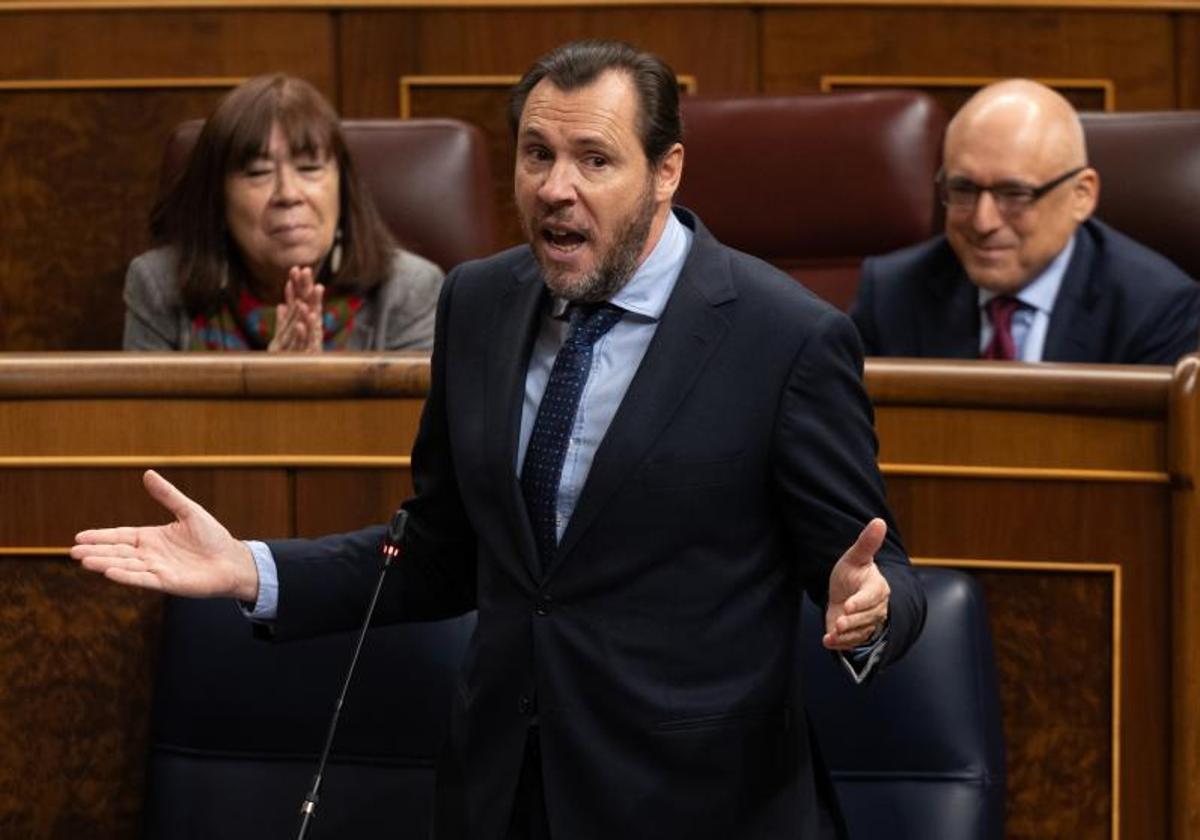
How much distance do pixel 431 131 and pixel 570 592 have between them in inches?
29.7

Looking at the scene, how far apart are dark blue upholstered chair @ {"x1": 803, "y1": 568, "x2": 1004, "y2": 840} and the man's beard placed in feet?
0.69

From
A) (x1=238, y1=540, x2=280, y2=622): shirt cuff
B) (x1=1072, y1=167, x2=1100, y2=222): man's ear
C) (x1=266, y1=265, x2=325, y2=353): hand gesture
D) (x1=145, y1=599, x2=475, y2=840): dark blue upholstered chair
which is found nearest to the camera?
(x1=238, y1=540, x2=280, y2=622): shirt cuff

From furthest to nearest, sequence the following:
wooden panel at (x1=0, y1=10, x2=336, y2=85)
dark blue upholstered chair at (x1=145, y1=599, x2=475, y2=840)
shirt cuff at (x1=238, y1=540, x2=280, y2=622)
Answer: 1. wooden panel at (x1=0, y1=10, x2=336, y2=85)
2. dark blue upholstered chair at (x1=145, y1=599, x2=475, y2=840)
3. shirt cuff at (x1=238, y1=540, x2=280, y2=622)

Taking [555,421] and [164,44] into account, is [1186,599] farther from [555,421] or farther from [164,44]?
[164,44]

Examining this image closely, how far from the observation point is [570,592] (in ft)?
2.56

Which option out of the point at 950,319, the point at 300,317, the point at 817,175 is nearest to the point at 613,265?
the point at 300,317

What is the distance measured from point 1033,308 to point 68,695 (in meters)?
0.66

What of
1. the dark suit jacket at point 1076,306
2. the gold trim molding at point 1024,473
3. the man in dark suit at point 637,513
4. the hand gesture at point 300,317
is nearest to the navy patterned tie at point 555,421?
the man in dark suit at point 637,513

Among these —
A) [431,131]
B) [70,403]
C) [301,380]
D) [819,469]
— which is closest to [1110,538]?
[819,469]

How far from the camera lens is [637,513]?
773mm

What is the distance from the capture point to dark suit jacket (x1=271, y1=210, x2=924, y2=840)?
2.53 ft

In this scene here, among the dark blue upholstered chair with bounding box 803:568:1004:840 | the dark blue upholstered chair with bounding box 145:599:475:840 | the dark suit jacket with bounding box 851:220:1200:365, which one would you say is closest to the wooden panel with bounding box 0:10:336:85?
the dark suit jacket with bounding box 851:220:1200:365

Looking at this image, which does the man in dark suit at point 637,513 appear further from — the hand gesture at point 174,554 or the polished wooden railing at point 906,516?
the polished wooden railing at point 906,516

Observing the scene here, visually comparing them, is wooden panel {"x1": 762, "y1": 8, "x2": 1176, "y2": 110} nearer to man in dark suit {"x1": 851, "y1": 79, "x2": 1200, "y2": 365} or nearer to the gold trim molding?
man in dark suit {"x1": 851, "y1": 79, "x2": 1200, "y2": 365}
